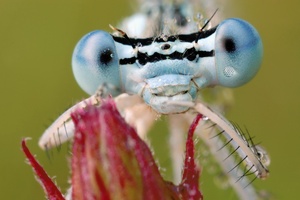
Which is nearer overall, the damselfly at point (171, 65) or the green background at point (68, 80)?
the damselfly at point (171, 65)

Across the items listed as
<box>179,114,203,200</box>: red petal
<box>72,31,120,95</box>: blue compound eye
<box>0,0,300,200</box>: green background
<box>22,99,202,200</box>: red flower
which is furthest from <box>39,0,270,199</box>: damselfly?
<box>0,0,300,200</box>: green background

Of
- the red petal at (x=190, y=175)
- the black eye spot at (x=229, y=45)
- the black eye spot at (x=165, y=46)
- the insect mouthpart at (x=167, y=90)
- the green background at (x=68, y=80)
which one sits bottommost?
the green background at (x=68, y=80)

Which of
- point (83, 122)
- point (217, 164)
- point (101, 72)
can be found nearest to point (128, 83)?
point (101, 72)

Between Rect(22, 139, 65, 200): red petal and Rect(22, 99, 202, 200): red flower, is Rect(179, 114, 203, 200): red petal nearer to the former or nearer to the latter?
Rect(22, 99, 202, 200): red flower

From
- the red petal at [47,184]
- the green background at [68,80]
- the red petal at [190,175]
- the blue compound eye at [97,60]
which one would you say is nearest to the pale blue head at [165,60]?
the blue compound eye at [97,60]

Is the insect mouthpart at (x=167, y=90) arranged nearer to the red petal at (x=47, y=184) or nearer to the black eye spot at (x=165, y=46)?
the black eye spot at (x=165, y=46)

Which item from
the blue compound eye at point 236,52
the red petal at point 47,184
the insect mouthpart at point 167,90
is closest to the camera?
the red petal at point 47,184
